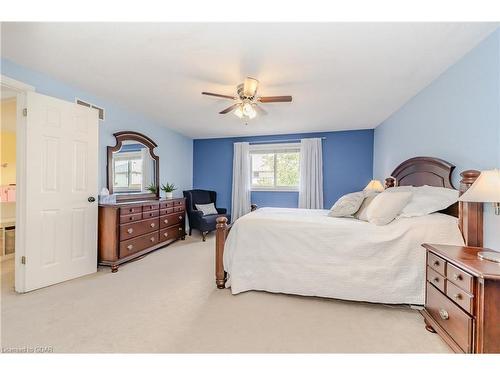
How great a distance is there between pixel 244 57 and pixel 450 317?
2549 mm

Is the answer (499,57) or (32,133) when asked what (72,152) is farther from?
(499,57)

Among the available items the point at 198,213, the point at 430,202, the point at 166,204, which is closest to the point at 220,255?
the point at 166,204

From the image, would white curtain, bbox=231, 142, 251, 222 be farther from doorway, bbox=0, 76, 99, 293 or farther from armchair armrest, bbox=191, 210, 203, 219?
doorway, bbox=0, 76, 99, 293

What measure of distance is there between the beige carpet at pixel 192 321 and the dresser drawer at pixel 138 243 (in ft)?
1.78

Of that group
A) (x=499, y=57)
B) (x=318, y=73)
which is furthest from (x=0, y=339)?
(x=499, y=57)

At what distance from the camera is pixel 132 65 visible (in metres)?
2.28

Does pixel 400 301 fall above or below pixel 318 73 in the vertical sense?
below

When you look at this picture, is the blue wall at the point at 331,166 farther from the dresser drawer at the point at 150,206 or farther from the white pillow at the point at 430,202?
the white pillow at the point at 430,202

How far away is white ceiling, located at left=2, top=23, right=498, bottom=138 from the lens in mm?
1733

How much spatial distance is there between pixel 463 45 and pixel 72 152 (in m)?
4.01

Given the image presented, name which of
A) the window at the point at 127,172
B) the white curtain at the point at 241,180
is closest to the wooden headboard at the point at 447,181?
the white curtain at the point at 241,180

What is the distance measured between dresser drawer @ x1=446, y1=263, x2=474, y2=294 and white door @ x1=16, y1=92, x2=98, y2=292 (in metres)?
3.57
